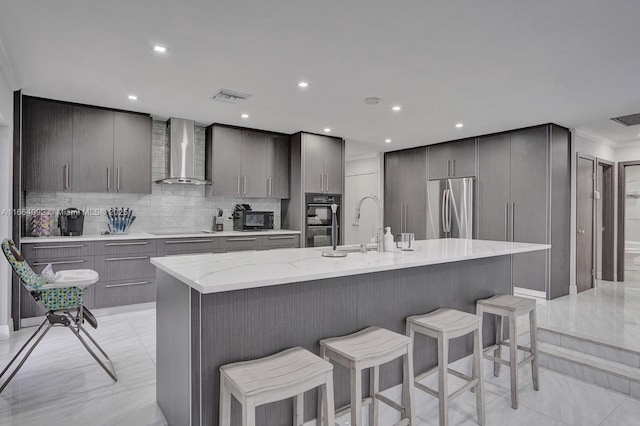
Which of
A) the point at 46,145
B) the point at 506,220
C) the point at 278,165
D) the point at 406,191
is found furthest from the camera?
the point at 406,191

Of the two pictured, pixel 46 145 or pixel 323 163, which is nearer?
pixel 46 145

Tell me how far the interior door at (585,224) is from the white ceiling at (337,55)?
1.38 metres

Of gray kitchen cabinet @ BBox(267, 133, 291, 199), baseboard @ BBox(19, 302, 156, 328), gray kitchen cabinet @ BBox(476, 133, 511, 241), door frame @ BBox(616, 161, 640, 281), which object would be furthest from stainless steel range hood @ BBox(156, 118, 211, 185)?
door frame @ BBox(616, 161, 640, 281)

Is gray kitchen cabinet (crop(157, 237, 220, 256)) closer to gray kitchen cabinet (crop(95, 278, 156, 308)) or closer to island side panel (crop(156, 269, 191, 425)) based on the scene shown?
gray kitchen cabinet (crop(95, 278, 156, 308))

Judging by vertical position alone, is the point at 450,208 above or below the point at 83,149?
below

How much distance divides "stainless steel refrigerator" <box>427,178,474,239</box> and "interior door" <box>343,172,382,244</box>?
1326 millimetres

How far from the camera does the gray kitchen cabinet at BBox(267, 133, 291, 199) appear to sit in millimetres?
5746

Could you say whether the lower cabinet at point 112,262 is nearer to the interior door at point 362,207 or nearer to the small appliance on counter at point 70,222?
the small appliance on counter at point 70,222

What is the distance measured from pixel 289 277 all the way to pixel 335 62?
2082 millimetres

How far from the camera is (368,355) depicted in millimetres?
1766

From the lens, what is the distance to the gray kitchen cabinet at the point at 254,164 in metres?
5.47

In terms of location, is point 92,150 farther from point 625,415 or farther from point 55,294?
point 625,415

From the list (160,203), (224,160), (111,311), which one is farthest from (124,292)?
(224,160)

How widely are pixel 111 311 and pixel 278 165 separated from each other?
2999 mm
